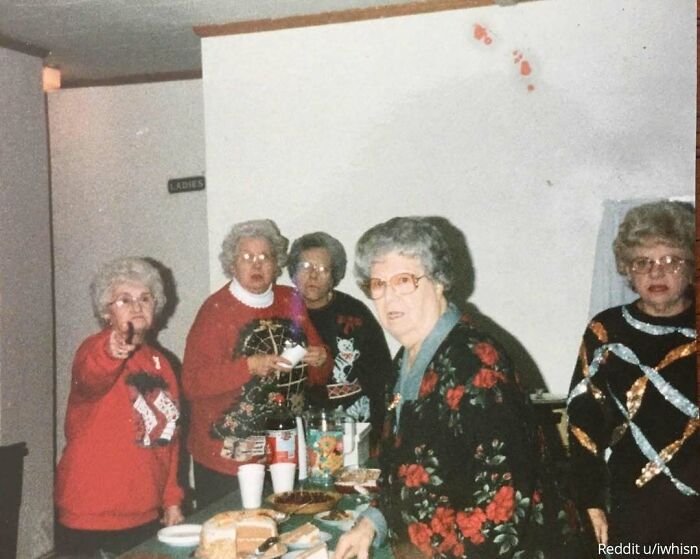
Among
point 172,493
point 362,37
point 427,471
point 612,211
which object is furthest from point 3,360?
point 612,211

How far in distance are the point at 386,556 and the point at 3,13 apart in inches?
60.6

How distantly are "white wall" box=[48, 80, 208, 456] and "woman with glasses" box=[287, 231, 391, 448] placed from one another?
65cm

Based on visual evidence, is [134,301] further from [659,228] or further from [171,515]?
[659,228]

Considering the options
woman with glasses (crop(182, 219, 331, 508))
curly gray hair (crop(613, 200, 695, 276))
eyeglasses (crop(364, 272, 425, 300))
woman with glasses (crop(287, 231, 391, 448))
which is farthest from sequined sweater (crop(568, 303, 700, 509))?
woman with glasses (crop(182, 219, 331, 508))

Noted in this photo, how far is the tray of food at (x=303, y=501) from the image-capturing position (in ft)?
3.70

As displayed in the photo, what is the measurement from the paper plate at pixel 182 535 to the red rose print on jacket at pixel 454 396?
434mm

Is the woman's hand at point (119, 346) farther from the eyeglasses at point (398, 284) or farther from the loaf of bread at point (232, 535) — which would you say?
the eyeglasses at point (398, 284)

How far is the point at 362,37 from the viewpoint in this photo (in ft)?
6.03

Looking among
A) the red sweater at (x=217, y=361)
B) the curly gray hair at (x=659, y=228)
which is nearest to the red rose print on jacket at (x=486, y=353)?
the curly gray hair at (x=659, y=228)

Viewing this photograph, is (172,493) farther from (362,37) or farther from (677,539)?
(362,37)

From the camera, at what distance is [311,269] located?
184 cm

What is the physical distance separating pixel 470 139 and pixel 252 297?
27.8 inches

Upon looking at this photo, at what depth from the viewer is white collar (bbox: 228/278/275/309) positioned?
1.71 m

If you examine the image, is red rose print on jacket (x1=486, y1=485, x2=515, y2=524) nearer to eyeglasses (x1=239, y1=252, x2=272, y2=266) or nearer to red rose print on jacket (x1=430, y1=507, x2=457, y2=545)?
red rose print on jacket (x1=430, y1=507, x2=457, y2=545)
